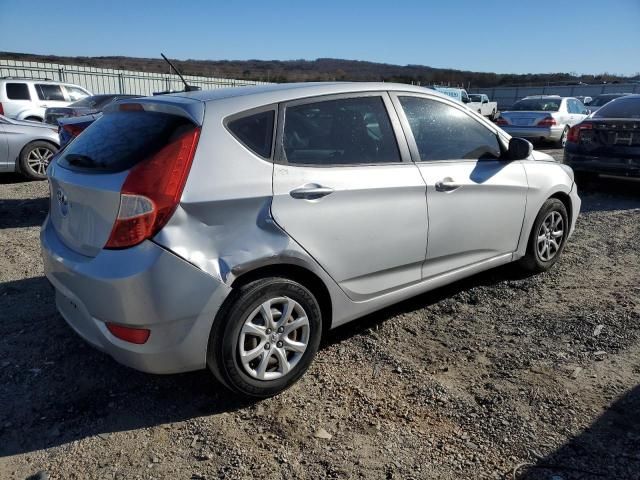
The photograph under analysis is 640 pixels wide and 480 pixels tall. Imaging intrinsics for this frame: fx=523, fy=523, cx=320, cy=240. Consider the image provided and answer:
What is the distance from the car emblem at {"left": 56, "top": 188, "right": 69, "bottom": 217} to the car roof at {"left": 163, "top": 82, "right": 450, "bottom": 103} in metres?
0.85

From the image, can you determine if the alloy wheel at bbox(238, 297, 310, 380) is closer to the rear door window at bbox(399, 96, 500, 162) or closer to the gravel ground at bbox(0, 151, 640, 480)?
the gravel ground at bbox(0, 151, 640, 480)

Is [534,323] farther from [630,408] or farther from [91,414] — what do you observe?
[91,414]

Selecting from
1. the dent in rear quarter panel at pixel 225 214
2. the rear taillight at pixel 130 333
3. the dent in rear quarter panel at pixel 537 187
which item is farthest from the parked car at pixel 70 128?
the dent in rear quarter panel at pixel 537 187

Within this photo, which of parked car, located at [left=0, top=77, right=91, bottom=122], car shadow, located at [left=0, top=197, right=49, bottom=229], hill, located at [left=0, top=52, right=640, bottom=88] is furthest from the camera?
hill, located at [left=0, top=52, right=640, bottom=88]

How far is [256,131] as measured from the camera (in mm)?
2789

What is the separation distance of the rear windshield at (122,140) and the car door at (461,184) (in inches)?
61.1

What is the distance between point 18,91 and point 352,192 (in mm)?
16566

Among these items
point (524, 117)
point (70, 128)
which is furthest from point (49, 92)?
point (524, 117)

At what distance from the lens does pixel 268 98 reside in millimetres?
2904

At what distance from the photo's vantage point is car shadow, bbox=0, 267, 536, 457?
2675mm

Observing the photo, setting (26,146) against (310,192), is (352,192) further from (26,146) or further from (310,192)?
(26,146)

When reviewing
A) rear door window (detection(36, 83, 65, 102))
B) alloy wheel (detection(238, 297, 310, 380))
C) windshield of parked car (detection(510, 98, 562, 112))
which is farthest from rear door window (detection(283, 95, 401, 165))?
rear door window (detection(36, 83, 65, 102))

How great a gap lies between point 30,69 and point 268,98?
85.4ft

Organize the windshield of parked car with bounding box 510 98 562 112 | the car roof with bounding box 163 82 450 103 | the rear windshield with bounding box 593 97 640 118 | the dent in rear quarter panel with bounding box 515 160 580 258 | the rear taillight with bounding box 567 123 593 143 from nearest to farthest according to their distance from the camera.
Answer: the car roof with bounding box 163 82 450 103, the dent in rear quarter panel with bounding box 515 160 580 258, the rear windshield with bounding box 593 97 640 118, the rear taillight with bounding box 567 123 593 143, the windshield of parked car with bounding box 510 98 562 112
